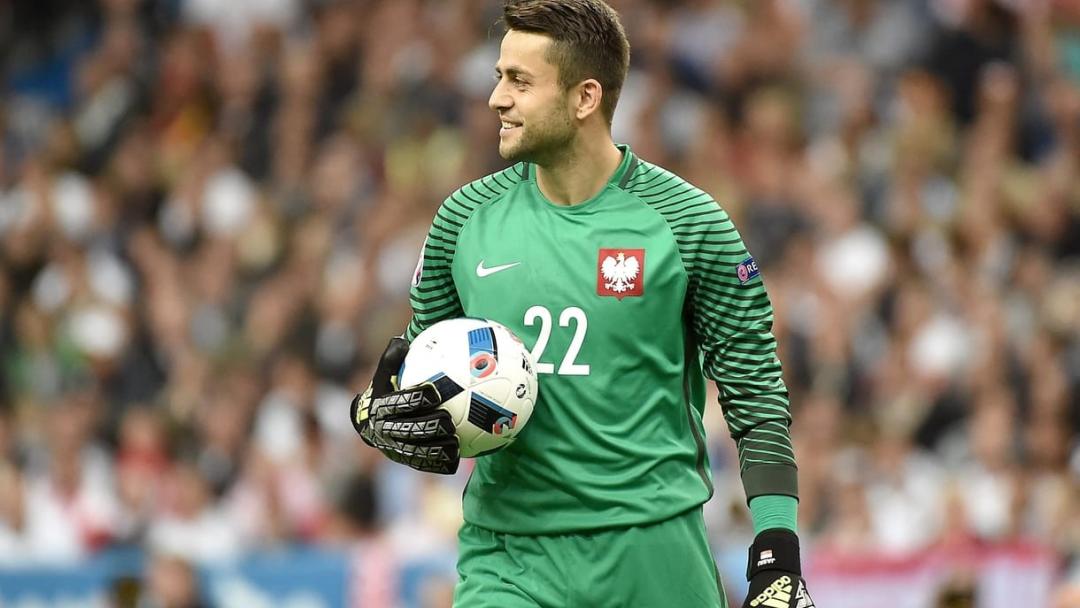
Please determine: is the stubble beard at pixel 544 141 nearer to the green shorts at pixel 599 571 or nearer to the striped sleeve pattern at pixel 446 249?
the striped sleeve pattern at pixel 446 249

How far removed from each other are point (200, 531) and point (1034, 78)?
6712 mm

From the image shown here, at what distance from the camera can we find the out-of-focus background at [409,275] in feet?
38.4

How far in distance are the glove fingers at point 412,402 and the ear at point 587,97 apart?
0.89 m

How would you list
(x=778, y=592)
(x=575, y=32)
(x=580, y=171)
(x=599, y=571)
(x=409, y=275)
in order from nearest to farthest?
(x=778, y=592) < (x=599, y=571) < (x=575, y=32) < (x=580, y=171) < (x=409, y=275)

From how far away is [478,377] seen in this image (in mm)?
5258

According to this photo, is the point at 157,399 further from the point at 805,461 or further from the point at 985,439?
the point at 985,439

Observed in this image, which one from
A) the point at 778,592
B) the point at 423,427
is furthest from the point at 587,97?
the point at 778,592

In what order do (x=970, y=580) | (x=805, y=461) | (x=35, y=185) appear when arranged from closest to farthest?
(x=970, y=580)
(x=805, y=461)
(x=35, y=185)

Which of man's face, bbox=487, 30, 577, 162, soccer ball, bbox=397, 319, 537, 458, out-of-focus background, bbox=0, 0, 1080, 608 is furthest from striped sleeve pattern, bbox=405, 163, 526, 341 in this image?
out-of-focus background, bbox=0, 0, 1080, 608

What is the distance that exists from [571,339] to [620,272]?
0.23 m

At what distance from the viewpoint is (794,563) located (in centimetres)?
530

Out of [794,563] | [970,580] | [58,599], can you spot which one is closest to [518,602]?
[794,563]

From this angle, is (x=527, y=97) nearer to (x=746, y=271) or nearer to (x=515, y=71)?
(x=515, y=71)

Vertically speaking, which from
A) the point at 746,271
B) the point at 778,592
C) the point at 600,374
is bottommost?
the point at 778,592
